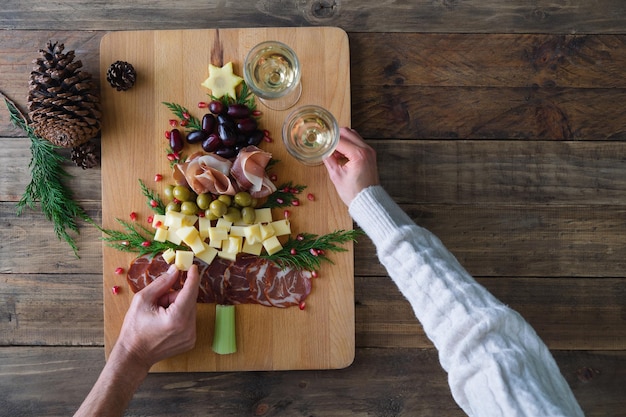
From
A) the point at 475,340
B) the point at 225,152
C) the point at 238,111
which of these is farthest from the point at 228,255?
the point at 475,340

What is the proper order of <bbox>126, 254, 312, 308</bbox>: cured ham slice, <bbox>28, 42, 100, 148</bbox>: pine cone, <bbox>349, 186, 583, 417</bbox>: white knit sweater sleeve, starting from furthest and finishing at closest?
A: 1. <bbox>126, 254, 312, 308</bbox>: cured ham slice
2. <bbox>28, 42, 100, 148</bbox>: pine cone
3. <bbox>349, 186, 583, 417</bbox>: white knit sweater sleeve

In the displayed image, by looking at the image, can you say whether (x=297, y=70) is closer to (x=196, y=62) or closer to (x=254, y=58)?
(x=254, y=58)

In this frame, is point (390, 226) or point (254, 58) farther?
point (254, 58)

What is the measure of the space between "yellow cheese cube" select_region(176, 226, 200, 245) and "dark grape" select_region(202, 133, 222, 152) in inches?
8.8

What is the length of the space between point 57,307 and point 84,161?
1.42ft

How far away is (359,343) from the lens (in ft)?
4.84

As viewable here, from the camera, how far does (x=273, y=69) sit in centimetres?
139

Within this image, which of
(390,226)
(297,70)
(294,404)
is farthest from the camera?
(294,404)

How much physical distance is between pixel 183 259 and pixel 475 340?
789 millimetres

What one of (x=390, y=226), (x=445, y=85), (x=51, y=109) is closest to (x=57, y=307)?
(x=51, y=109)

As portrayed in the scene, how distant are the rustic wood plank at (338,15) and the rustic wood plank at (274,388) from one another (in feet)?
3.14

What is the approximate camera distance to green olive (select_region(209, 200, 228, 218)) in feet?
4.46

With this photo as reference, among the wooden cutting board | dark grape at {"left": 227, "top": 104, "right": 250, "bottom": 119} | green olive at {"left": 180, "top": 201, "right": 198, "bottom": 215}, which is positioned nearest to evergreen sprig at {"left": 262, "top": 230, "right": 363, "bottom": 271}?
the wooden cutting board

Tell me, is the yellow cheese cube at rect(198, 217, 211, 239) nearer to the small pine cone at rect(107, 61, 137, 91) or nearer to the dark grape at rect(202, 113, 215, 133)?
the dark grape at rect(202, 113, 215, 133)
